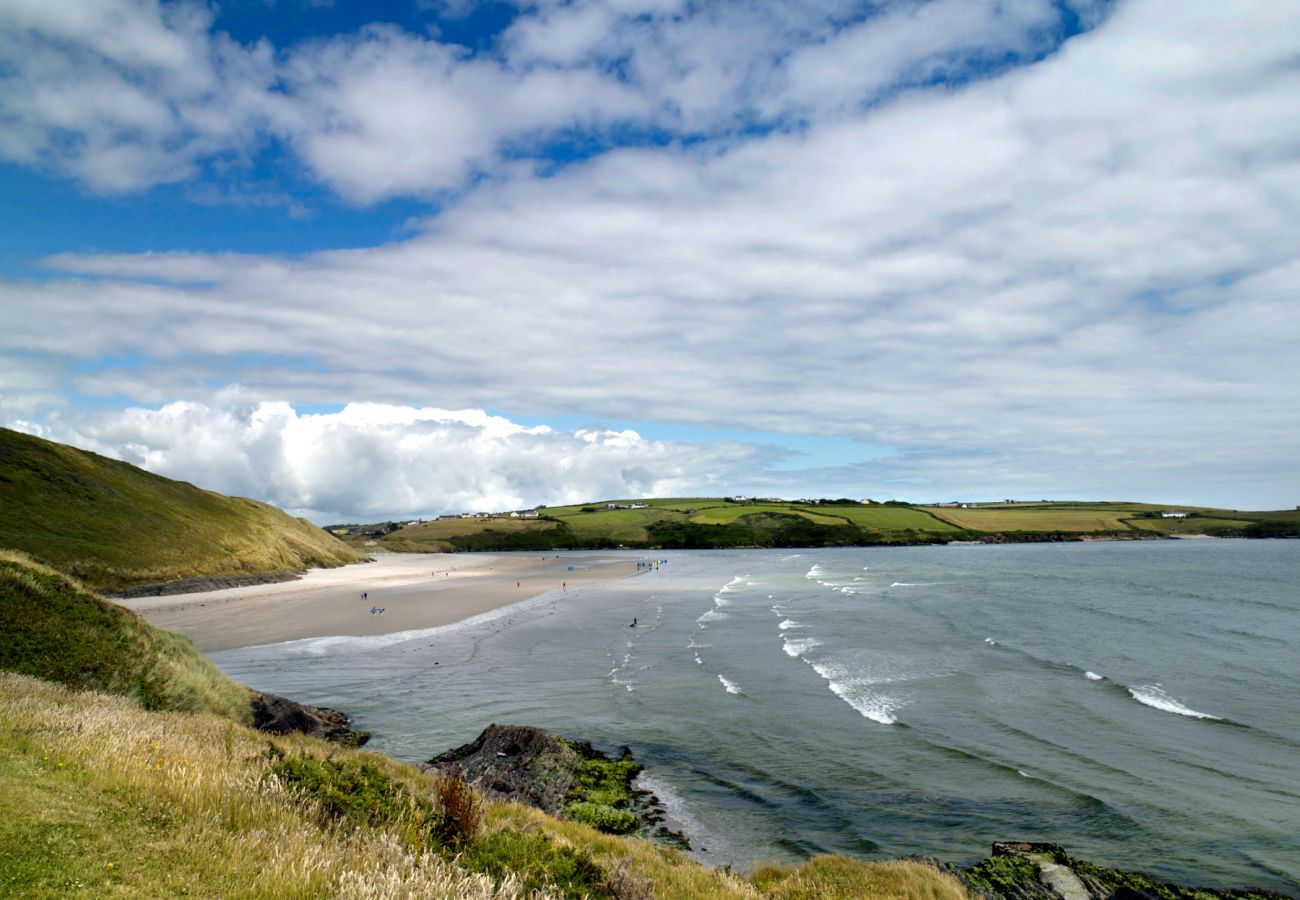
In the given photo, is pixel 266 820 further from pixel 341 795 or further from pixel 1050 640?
pixel 1050 640

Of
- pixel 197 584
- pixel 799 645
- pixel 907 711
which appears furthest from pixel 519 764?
pixel 197 584

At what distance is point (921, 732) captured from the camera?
88.7 ft

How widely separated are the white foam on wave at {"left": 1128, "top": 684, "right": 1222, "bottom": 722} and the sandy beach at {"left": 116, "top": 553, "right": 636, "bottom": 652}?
46.6 m

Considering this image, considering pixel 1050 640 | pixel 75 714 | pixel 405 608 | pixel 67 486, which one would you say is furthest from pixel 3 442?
pixel 1050 640

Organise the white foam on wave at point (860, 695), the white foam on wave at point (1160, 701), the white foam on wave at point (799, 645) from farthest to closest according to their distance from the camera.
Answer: the white foam on wave at point (799, 645)
the white foam on wave at point (860, 695)
the white foam on wave at point (1160, 701)

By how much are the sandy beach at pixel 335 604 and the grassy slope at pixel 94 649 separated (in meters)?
25.7

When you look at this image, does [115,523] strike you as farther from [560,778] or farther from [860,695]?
[860,695]

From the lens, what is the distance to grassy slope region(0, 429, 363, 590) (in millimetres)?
68312

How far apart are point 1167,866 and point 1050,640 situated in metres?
34.3

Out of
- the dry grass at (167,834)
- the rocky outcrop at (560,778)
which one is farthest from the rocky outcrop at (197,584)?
the dry grass at (167,834)

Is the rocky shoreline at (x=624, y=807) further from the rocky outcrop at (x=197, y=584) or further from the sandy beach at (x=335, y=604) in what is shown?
the rocky outcrop at (x=197, y=584)

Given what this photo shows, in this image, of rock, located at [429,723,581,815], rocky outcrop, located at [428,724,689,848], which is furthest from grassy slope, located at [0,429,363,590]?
rocky outcrop, located at [428,724,689,848]

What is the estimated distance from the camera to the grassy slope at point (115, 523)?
68312 millimetres

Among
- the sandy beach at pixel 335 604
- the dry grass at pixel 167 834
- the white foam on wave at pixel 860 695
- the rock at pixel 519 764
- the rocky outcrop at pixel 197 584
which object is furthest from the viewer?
the rocky outcrop at pixel 197 584
